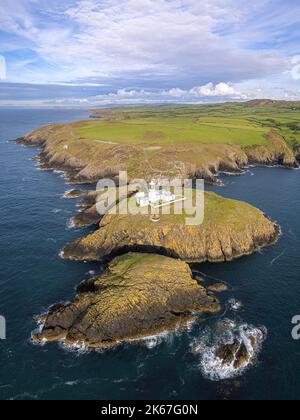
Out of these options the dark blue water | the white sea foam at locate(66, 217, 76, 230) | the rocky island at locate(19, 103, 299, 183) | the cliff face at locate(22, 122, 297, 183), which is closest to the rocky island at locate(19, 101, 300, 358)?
the cliff face at locate(22, 122, 297, 183)

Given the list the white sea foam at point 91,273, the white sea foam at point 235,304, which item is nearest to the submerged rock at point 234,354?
the white sea foam at point 235,304

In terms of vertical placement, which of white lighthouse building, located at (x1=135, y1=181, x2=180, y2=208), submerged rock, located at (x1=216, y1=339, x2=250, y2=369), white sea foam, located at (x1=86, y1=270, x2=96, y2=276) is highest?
white lighthouse building, located at (x1=135, y1=181, x2=180, y2=208)

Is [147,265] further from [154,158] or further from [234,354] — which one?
[154,158]

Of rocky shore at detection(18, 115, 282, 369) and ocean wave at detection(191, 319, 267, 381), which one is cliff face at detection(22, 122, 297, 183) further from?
ocean wave at detection(191, 319, 267, 381)

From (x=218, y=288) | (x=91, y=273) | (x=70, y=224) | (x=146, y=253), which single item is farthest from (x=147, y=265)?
(x=70, y=224)
